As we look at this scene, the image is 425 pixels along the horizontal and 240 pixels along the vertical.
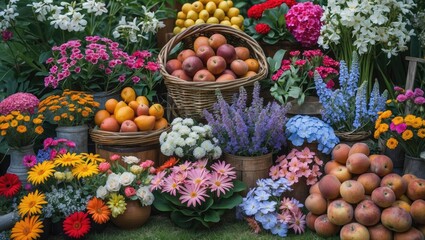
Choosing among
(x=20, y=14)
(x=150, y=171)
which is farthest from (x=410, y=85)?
(x=20, y=14)

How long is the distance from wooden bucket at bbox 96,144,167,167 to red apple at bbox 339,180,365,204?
4.81ft

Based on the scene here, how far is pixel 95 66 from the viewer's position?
4.17 meters

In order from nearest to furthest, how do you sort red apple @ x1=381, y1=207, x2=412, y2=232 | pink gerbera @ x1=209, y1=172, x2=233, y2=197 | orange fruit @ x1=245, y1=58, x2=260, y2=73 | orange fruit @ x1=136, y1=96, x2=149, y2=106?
red apple @ x1=381, y1=207, x2=412, y2=232
pink gerbera @ x1=209, y1=172, x2=233, y2=197
orange fruit @ x1=136, y1=96, x2=149, y2=106
orange fruit @ x1=245, y1=58, x2=260, y2=73

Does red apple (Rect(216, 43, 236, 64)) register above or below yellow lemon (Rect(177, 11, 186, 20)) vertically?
below

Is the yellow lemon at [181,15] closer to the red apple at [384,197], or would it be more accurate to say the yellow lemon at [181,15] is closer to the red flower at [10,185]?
the red flower at [10,185]

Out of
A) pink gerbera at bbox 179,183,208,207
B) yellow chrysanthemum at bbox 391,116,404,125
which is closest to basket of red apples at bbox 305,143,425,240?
yellow chrysanthemum at bbox 391,116,404,125

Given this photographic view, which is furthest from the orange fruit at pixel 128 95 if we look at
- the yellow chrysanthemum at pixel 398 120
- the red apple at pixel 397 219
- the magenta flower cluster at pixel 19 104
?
the red apple at pixel 397 219

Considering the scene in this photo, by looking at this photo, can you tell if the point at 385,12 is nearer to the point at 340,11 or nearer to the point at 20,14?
the point at 340,11

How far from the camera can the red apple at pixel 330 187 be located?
3340 mm

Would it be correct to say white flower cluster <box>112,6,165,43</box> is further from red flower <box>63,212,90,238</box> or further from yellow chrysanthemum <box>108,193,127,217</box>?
red flower <box>63,212,90,238</box>

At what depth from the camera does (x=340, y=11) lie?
418cm

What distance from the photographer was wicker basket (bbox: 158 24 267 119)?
4.09 m

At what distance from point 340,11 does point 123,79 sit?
1812mm

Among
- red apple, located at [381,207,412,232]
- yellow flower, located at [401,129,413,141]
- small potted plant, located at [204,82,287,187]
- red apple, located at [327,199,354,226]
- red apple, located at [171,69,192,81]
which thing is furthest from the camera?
red apple, located at [171,69,192,81]
